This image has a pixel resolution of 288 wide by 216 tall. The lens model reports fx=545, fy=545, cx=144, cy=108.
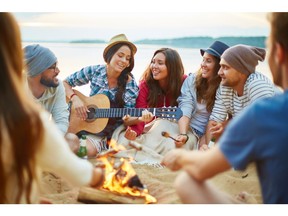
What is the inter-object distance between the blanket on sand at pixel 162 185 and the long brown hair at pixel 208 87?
44 centimetres

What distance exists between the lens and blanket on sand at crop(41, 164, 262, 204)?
2.76 metres

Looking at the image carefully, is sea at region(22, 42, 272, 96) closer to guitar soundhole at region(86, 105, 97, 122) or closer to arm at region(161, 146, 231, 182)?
guitar soundhole at region(86, 105, 97, 122)

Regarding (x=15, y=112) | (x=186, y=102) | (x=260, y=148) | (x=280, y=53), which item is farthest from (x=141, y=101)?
(x=15, y=112)

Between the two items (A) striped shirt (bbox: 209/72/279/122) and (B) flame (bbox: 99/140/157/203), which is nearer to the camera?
(B) flame (bbox: 99/140/157/203)

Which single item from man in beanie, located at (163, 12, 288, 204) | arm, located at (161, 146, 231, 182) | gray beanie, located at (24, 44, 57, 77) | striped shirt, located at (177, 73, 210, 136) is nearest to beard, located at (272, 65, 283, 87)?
man in beanie, located at (163, 12, 288, 204)

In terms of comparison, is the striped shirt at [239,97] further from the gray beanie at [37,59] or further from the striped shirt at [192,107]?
the gray beanie at [37,59]

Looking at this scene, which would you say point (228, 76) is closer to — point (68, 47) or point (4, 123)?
point (68, 47)

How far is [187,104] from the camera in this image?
323 cm

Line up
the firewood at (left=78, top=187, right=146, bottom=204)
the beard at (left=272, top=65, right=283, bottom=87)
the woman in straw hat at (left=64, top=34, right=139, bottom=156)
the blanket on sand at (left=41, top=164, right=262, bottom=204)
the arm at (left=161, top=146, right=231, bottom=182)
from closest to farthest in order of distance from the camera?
the arm at (left=161, top=146, right=231, bottom=182) < the beard at (left=272, top=65, right=283, bottom=87) < the firewood at (left=78, top=187, right=146, bottom=204) < the blanket on sand at (left=41, top=164, right=262, bottom=204) < the woman in straw hat at (left=64, top=34, right=139, bottom=156)

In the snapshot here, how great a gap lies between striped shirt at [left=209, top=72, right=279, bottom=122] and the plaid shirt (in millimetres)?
488

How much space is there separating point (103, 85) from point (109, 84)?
4cm
